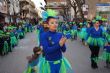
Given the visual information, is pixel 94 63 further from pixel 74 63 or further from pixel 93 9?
pixel 93 9

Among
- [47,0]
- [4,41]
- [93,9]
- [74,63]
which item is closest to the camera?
[74,63]

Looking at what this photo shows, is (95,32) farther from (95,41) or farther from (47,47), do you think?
(47,47)

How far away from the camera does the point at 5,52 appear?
20.6m

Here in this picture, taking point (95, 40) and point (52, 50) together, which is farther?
point (95, 40)

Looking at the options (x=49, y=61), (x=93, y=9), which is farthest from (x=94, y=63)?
(x=93, y=9)

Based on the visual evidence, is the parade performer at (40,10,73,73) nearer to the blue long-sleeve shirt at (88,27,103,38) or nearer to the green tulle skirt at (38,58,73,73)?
the green tulle skirt at (38,58,73,73)

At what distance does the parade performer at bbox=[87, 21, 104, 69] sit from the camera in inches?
542

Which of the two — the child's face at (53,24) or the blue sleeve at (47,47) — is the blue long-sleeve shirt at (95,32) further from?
the child's face at (53,24)

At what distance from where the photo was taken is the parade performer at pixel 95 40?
13755 millimetres

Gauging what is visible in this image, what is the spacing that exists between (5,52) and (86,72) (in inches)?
326

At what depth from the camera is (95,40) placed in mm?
13867

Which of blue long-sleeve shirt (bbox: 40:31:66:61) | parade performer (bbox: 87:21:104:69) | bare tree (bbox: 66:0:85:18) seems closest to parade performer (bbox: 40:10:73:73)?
blue long-sleeve shirt (bbox: 40:31:66:61)

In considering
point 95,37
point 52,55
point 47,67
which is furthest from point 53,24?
point 95,37

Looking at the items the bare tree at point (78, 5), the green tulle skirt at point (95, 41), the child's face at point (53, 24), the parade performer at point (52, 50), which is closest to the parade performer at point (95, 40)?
the green tulle skirt at point (95, 41)
